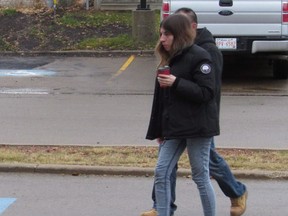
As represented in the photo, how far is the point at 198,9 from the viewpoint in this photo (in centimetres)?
1127

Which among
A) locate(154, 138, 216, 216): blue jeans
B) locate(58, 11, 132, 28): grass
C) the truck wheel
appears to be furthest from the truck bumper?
locate(58, 11, 132, 28): grass

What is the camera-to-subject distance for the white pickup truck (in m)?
11.2

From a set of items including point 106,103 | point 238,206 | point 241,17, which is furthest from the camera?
point 241,17

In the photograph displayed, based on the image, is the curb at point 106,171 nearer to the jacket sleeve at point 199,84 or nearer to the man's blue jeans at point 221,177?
the man's blue jeans at point 221,177

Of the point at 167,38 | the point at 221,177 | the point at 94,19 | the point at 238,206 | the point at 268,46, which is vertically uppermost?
the point at 167,38

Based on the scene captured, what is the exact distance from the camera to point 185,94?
172 inches

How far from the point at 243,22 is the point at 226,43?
18.8 inches

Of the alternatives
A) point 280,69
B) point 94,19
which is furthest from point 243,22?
point 94,19

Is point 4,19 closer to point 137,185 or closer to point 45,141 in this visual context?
point 45,141

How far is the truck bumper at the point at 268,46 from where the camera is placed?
11.3 meters

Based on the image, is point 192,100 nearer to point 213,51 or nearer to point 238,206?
point 213,51

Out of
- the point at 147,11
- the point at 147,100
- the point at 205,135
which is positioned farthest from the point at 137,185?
the point at 147,11

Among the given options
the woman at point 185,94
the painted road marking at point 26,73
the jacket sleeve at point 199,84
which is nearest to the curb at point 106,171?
the woman at point 185,94

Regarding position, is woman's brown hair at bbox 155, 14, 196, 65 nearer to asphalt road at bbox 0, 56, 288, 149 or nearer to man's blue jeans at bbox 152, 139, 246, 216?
man's blue jeans at bbox 152, 139, 246, 216
